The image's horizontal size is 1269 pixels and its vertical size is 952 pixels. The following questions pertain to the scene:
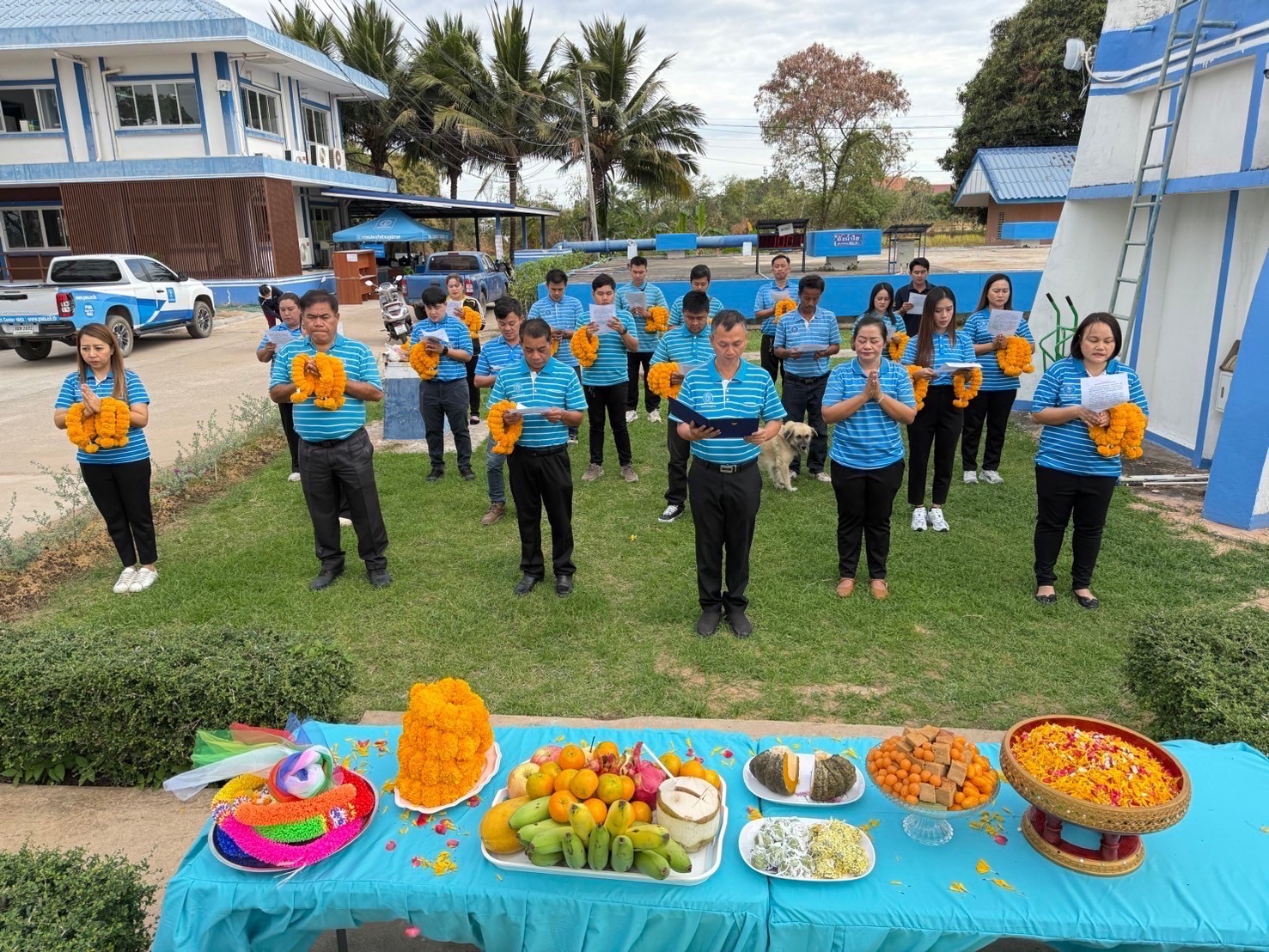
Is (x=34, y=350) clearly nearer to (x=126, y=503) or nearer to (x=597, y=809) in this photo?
(x=126, y=503)

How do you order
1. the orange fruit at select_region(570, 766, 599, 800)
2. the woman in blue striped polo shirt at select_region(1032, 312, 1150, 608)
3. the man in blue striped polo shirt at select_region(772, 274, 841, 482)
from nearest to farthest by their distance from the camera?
the orange fruit at select_region(570, 766, 599, 800) → the woman in blue striped polo shirt at select_region(1032, 312, 1150, 608) → the man in blue striped polo shirt at select_region(772, 274, 841, 482)

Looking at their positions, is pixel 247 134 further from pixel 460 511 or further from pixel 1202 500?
pixel 1202 500

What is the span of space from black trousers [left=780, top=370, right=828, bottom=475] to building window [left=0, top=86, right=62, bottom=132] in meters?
26.9

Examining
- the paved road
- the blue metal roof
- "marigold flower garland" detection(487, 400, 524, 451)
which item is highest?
the blue metal roof

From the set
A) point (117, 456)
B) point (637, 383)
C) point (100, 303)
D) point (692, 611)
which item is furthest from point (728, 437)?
point (100, 303)

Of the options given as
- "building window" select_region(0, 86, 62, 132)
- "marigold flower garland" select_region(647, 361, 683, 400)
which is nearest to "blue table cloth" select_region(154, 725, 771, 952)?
"marigold flower garland" select_region(647, 361, 683, 400)

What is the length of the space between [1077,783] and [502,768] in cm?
192

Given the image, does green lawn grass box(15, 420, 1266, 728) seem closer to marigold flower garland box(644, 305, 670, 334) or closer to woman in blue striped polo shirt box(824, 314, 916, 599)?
woman in blue striped polo shirt box(824, 314, 916, 599)

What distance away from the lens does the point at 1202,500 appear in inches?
308

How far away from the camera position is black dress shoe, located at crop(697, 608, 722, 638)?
5.62 meters

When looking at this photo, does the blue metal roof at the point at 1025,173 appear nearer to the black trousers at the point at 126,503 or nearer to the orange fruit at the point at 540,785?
the black trousers at the point at 126,503

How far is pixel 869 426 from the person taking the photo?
223 inches

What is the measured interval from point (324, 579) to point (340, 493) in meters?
0.69

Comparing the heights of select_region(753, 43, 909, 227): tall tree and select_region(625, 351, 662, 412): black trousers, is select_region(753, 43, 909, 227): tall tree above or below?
above
